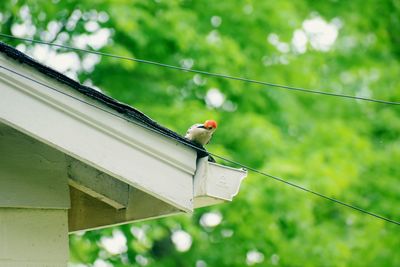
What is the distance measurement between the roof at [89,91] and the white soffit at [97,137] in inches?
0.8

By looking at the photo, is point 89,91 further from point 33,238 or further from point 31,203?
point 33,238

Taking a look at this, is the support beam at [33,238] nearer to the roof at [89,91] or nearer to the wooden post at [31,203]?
the wooden post at [31,203]

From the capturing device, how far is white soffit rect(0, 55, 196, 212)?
383 cm

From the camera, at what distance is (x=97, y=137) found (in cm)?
391

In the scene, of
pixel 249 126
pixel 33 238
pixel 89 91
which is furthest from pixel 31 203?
pixel 249 126

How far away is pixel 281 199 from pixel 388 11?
536 cm

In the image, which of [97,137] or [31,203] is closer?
[97,137]

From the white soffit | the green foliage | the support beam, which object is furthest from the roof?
the green foliage

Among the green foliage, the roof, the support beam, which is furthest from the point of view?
the green foliage

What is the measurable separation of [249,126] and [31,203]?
7525mm

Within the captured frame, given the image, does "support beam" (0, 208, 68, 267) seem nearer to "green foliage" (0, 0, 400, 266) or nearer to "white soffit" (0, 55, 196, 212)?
"white soffit" (0, 55, 196, 212)

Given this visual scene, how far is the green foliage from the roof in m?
6.35

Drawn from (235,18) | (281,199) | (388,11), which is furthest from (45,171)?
(388,11)

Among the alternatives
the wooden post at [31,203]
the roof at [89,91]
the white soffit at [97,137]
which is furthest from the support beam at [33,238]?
the roof at [89,91]
